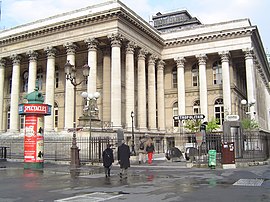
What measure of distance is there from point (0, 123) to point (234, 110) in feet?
95.4

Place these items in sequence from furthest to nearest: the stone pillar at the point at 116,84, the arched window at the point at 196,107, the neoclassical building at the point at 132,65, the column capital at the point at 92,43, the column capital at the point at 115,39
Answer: the arched window at the point at 196,107
the column capital at the point at 92,43
the neoclassical building at the point at 132,65
the column capital at the point at 115,39
the stone pillar at the point at 116,84

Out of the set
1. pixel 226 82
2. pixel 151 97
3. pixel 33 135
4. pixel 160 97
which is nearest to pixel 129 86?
pixel 151 97

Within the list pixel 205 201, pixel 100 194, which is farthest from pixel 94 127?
pixel 205 201

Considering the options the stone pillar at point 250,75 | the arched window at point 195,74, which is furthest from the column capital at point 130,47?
the stone pillar at point 250,75

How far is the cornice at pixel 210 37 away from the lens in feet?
121

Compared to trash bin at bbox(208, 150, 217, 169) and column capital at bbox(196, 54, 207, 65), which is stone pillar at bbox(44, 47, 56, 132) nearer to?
column capital at bbox(196, 54, 207, 65)

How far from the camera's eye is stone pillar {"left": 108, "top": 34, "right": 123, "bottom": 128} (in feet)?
102

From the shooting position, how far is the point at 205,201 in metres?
8.25

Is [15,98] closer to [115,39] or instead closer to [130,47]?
[115,39]

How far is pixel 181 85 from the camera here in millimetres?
39906

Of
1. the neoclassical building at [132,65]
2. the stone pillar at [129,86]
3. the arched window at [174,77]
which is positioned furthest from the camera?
the arched window at [174,77]

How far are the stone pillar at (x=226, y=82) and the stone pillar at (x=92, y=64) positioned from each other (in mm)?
15003

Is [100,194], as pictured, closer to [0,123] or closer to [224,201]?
[224,201]

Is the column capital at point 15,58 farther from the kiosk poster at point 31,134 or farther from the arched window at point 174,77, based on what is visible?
the kiosk poster at point 31,134
